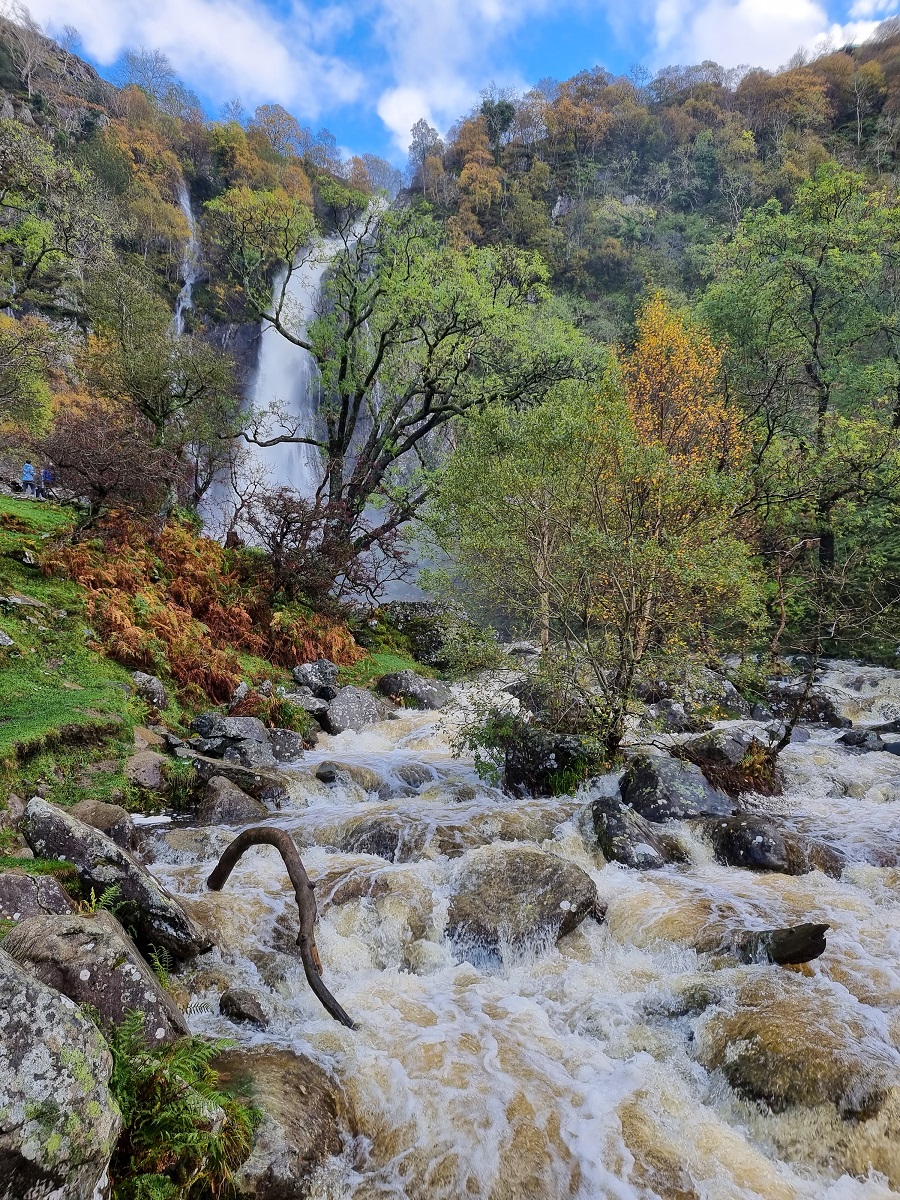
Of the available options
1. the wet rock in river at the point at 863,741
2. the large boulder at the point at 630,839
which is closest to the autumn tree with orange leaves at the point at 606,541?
the large boulder at the point at 630,839

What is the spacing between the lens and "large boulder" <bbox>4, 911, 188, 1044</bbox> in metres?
3.24

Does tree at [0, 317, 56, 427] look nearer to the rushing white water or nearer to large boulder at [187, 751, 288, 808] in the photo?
large boulder at [187, 751, 288, 808]

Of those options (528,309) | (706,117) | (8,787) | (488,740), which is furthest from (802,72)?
(8,787)

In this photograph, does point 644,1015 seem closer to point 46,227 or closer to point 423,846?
point 423,846

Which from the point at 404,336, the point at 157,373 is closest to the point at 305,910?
the point at 157,373

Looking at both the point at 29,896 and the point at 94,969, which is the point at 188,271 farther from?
the point at 94,969

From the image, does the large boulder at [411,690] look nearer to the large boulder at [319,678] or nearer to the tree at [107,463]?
the large boulder at [319,678]

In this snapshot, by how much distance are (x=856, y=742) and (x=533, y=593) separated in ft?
24.0

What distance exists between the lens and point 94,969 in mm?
3322

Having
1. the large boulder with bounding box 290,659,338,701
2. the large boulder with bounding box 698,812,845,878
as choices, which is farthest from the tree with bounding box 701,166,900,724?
the large boulder with bounding box 290,659,338,701

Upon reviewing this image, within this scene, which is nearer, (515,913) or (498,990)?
(498,990)

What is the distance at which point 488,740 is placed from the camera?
10047mm

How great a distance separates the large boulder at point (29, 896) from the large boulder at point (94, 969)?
0.68 m

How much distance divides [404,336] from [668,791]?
56.2ft
